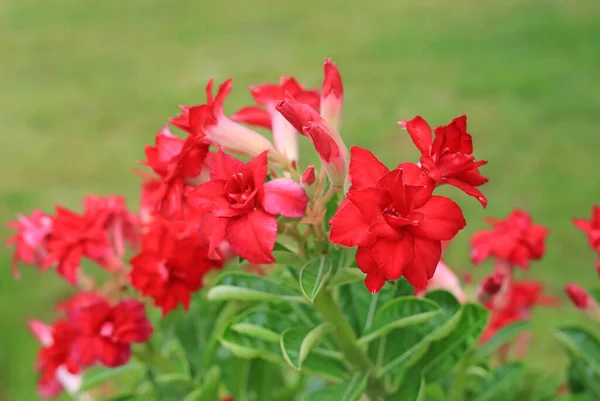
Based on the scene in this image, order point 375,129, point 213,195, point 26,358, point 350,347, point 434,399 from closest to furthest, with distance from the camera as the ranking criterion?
point 213,195, point 350,347, point 434,399, point 26,358, point 375,129

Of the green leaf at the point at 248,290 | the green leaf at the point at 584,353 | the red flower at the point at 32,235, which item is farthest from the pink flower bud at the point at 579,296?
the red flower at the point at 32,235

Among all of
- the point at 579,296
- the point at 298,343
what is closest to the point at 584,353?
the point at 579,296

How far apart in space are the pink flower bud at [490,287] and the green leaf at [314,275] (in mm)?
290

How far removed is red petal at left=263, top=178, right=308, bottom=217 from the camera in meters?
0.69

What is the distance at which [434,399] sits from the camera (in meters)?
0.99

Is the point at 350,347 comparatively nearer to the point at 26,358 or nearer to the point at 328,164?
the point at 328,164

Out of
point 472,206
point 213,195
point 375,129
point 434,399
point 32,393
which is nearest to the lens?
point 213,195

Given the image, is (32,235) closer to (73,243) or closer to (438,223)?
(73,243)

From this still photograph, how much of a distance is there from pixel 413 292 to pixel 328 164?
0.88ft

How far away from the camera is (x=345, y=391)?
0.83 metres

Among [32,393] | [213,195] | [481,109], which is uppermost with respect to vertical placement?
[213,195]

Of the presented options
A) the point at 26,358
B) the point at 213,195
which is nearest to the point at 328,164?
the point at 213,195

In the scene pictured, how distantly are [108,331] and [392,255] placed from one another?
0.45m

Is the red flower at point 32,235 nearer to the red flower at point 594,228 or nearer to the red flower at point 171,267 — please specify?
the red flower at point 171,267
